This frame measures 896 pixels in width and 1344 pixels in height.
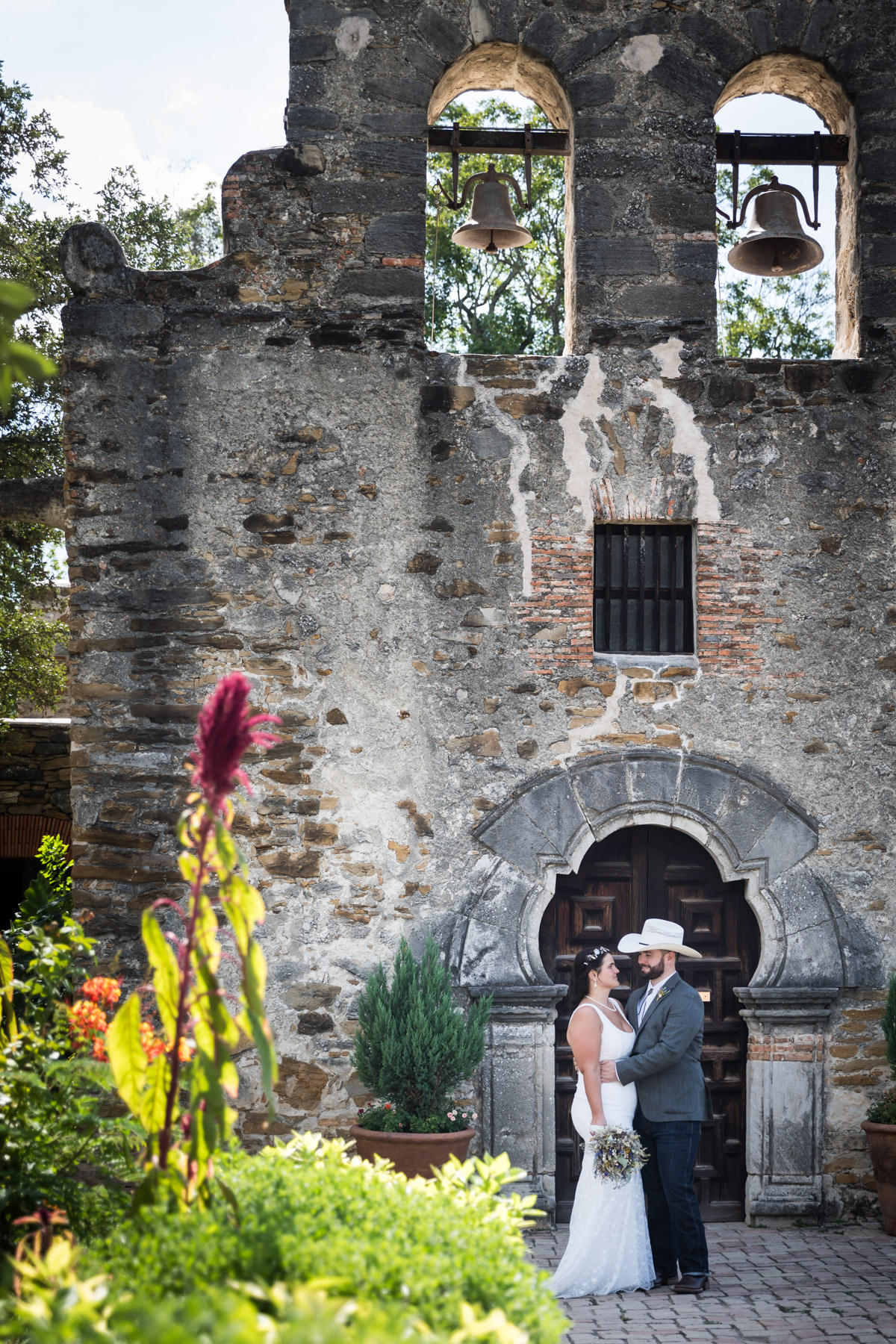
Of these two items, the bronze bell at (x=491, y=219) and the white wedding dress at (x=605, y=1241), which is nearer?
the white wedding dress at (x=605, y=1241)

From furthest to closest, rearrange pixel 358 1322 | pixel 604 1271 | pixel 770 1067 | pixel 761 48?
pixel 761 48 → pixel 770 1067 → pixel 604 1271 → pixel 358 1322

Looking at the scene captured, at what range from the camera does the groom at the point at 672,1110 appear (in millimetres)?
5156

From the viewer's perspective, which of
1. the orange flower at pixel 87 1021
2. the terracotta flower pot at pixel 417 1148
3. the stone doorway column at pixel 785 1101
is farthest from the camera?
the stone doorway column at pixel 785 1101

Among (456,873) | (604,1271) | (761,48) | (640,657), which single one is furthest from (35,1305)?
(761,48)

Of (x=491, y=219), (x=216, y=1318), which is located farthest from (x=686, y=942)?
(x=216, y=1318)

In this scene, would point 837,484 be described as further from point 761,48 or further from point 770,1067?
point 770,1067

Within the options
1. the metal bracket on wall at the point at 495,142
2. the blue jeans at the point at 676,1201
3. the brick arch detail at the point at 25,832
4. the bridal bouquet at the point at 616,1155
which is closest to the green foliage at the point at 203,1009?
the bridal bouquet at the point at 616,1155

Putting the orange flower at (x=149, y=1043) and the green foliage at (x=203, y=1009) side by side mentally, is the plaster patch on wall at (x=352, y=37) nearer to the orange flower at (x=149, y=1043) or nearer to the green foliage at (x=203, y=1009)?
the green foliage at (x=203, y=1009)

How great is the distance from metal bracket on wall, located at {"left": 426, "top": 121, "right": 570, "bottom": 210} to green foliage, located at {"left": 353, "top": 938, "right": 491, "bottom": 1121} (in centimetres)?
422

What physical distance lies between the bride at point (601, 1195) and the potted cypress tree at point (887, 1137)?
4.65 ft

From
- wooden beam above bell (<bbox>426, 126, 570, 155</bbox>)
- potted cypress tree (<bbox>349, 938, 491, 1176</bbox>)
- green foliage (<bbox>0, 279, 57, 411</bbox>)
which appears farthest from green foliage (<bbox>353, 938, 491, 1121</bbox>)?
wooden beam above bell (<bbox>426, 126, 570, 155</bbox>)

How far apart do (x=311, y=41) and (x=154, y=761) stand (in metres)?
3.93

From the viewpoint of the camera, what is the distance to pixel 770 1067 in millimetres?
6148

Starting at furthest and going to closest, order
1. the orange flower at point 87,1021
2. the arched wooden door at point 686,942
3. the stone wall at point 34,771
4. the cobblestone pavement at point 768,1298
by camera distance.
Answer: the stone wall at point 34,771, the arched wooden door at point 686,942, the cobblestone pavement at point 768,1298, the orange flower at point 87,1021
